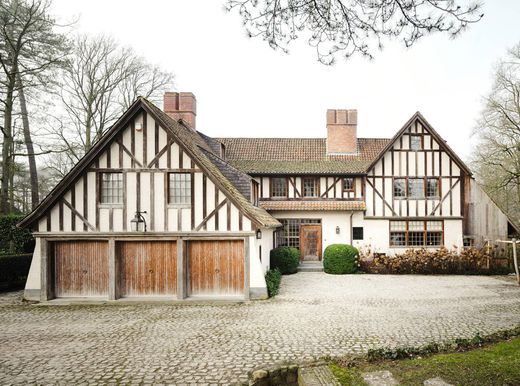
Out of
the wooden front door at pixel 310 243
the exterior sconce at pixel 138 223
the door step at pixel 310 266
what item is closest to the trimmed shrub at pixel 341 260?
the door step at pixel 310 266

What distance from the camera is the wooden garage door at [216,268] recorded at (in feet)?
47.5

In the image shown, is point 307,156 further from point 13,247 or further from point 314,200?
point 13,247

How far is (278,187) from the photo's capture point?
955 inches

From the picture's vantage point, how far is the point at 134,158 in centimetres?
1462

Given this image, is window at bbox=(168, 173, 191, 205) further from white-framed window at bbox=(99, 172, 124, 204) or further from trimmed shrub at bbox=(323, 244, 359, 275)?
trimmed shrub at bbox=(323, 244, 359, 275)

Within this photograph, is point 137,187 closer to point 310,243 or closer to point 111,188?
point 111,188

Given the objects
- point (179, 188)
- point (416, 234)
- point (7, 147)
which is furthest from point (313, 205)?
point (7, 147)

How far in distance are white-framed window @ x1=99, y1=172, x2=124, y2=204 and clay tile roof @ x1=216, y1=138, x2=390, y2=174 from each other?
10254 mm

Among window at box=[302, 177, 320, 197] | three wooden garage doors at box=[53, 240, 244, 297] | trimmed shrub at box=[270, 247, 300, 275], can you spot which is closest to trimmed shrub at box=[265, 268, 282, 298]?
three wooden garage doors at box=[53, 240, 244, 297]

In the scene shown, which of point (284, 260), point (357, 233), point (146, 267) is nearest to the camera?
point (146, 267)

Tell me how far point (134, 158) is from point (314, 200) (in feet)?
41.2

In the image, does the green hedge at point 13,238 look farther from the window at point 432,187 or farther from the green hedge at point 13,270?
the window at point 432,187

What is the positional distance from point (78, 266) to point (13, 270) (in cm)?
494

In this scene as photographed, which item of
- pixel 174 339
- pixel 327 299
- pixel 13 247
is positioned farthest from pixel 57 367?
pixel 13 247
